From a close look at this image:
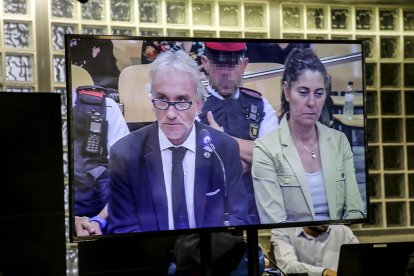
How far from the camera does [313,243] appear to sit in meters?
3.46

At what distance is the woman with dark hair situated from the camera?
2445mm

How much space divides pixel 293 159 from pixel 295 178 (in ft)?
0.26

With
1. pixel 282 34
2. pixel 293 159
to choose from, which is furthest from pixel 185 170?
pixel 282 34

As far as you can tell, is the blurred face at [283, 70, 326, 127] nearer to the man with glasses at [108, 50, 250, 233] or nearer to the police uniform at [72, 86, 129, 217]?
the man with glasses at [108, 50, 250, 233]

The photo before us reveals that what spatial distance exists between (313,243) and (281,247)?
8.5 inches

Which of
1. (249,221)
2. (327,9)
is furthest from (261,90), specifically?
(327,9)

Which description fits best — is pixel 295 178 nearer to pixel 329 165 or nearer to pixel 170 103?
pixel 329 165

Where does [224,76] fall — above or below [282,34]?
below

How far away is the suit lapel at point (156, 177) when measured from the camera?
2301mm

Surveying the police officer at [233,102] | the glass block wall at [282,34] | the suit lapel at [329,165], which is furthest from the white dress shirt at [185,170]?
the glass block wall at [282,34]

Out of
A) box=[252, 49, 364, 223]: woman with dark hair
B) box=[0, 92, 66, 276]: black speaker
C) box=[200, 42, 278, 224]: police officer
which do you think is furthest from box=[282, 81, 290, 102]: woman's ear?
box=[0, 92, 66, 276]: black speaker

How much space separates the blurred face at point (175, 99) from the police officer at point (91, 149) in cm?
19

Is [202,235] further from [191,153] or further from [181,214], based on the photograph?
[191,153]

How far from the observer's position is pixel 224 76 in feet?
7.89
